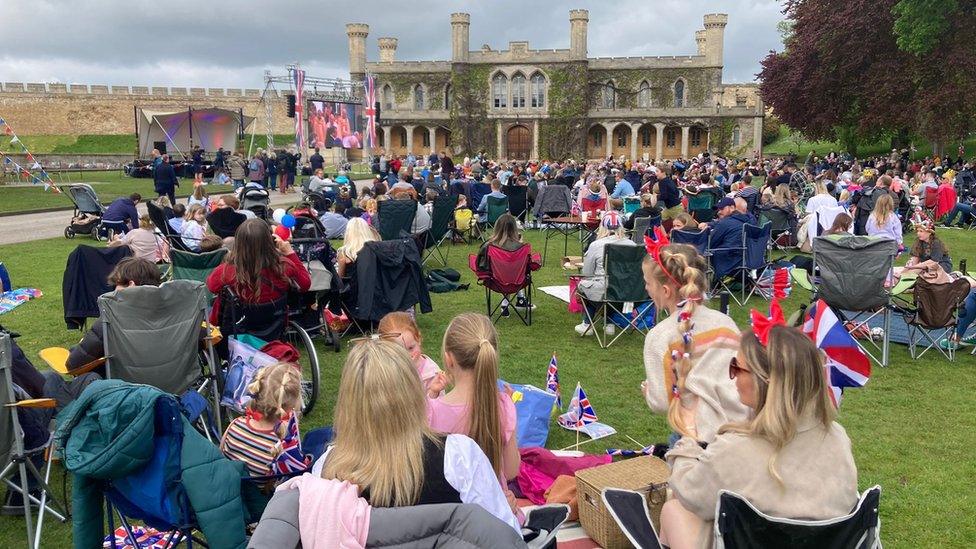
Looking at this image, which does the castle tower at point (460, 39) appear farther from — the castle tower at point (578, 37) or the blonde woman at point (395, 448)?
the blonde woman at point (395, 448)

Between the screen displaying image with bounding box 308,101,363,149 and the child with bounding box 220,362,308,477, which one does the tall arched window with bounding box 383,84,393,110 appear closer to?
the screen displaying image with bounding box 308,101,363,149

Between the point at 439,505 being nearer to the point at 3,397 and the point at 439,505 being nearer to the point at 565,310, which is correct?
the point at 3,397

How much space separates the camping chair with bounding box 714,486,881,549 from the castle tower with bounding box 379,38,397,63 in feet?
184

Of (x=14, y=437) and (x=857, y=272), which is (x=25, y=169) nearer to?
(x=14, y=437)

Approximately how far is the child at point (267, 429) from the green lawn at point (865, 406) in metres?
1.12

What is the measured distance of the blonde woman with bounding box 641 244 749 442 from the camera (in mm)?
3141

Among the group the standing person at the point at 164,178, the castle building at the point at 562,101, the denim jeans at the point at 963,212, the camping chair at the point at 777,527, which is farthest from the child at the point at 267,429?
the castle building at the point at 562,101

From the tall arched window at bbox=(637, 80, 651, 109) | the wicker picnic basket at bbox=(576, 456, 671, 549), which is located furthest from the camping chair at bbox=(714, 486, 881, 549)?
the tall arched window at bbox=(637, 80, 651, 109)

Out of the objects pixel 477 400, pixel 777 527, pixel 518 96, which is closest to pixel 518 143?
pixel 518 96

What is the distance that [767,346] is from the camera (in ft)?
7.64

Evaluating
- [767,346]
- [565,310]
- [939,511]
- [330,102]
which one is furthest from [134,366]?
[330,102]

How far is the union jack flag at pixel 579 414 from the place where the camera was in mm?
4785

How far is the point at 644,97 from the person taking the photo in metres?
48.9

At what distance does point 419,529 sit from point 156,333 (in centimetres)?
286
